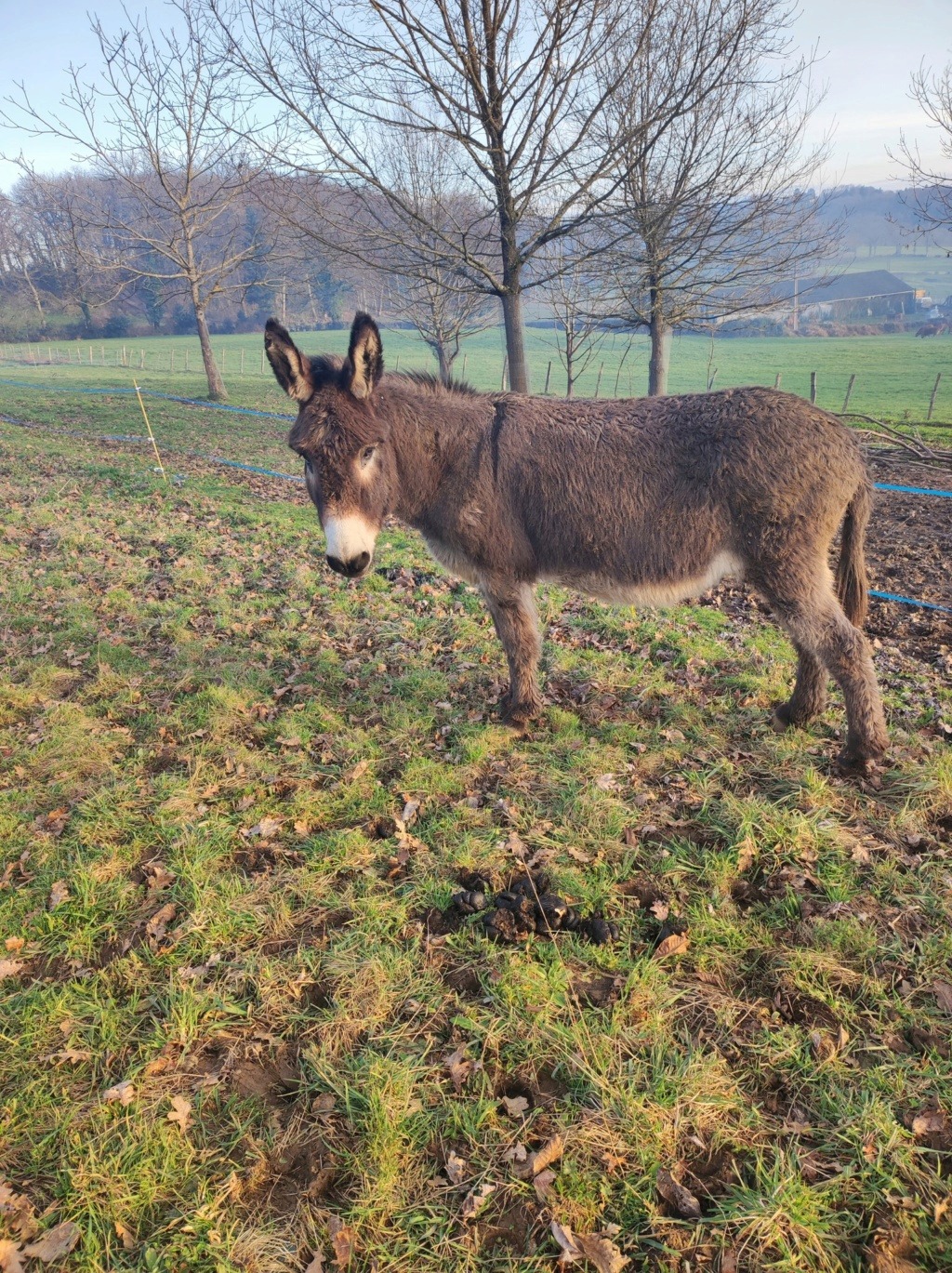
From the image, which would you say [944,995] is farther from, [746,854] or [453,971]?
[453,971]

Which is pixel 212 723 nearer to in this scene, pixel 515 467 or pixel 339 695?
pixel 339 695

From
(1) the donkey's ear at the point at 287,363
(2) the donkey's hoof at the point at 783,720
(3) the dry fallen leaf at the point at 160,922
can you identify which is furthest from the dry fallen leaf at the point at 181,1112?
(2) the donkey's hoof at the point at 783,720

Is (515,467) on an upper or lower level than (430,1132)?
upper

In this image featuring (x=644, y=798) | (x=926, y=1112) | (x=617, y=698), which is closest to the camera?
(x=926, y=1112)

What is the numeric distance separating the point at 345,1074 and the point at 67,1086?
106cm

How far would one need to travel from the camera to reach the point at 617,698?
5.01m

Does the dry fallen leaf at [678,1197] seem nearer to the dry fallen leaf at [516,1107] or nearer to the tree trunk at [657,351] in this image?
the dry fallen leaf at [516,1107]

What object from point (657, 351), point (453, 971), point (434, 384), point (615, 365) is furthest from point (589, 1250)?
point (615, 365)

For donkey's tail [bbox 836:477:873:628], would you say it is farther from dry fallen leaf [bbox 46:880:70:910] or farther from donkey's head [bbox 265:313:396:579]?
dry fallen leaf [bbox 46:880:70:910]

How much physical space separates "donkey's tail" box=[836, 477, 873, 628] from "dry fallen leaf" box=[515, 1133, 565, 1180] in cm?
→ 353

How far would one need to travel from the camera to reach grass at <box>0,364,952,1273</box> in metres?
1.99

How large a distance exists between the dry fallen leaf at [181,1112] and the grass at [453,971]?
1.0 inches

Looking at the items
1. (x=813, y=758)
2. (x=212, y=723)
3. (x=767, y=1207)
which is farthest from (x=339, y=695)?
(x=767, y=1207)

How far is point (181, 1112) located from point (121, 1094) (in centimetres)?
25
